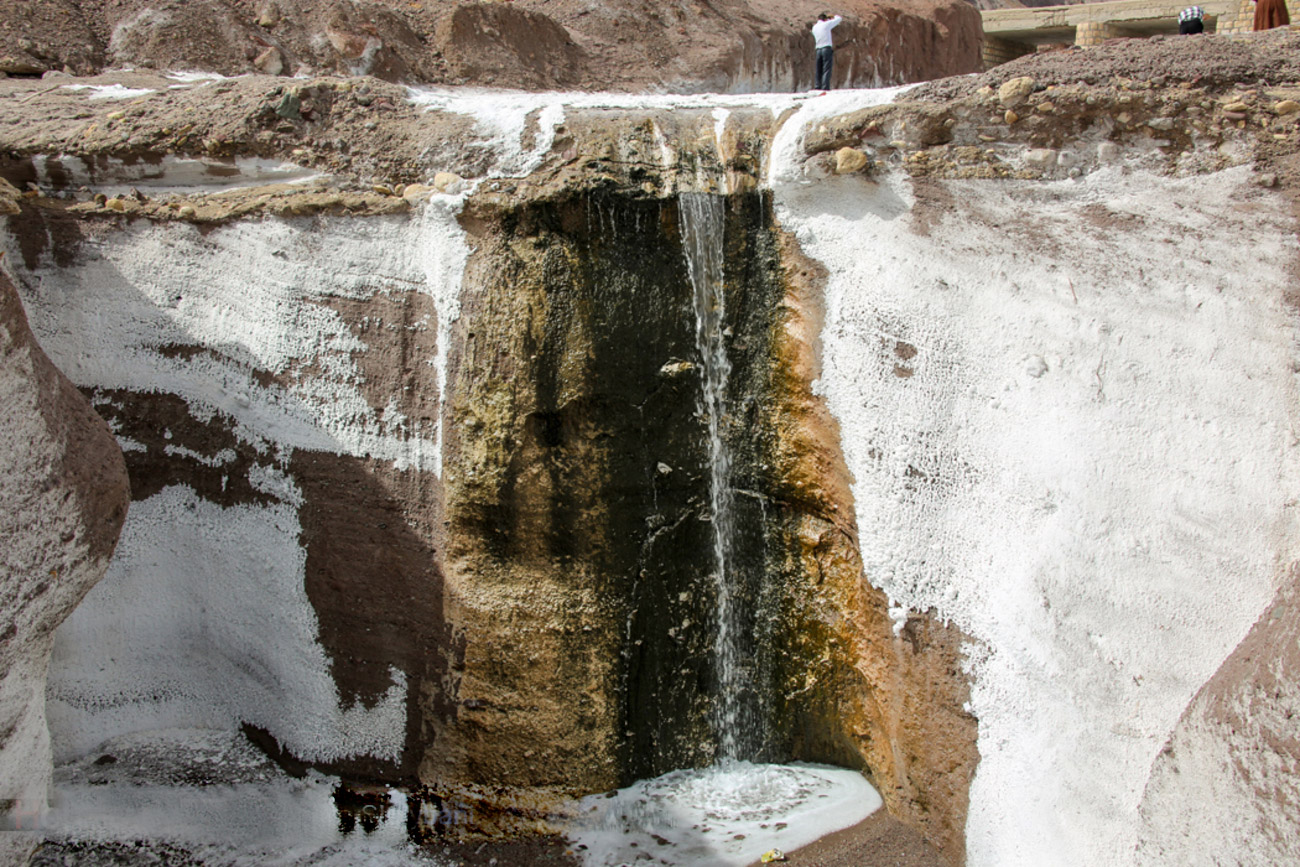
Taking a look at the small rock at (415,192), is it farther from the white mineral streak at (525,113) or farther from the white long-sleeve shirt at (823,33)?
the white long-sleeve shirt at (823,33)

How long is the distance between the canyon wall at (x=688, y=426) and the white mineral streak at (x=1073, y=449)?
12 mm

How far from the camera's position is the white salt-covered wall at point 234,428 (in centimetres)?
379

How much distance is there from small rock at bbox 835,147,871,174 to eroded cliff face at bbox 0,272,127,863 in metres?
2.90

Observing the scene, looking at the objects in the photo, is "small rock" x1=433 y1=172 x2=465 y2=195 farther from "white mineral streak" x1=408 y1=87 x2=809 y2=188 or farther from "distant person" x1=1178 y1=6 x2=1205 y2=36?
"distant person" x1=1178 y1=6 x2=1205 y2=36

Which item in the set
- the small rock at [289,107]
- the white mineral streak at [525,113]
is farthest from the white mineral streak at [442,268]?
the small rock at [289,107]

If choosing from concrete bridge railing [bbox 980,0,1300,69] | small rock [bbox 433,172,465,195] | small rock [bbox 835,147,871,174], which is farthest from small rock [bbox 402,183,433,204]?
concrete bridge railing [bbox 980,0,1300,69]

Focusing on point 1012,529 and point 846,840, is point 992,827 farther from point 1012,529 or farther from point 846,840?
point 1012,529

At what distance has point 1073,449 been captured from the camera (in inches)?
132

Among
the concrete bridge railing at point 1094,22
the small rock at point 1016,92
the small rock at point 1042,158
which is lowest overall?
the small rock at point 1042,158

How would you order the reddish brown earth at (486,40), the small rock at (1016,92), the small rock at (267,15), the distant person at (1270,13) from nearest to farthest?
the small rock at (1016,92)
the distant person at (1270,13)
the reddish brown earth at (486,40)
the small rock at (267,15)

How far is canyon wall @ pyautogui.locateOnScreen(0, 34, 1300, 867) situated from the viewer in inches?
129

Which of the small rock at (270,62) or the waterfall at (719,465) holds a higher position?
the small rock at (270,62)

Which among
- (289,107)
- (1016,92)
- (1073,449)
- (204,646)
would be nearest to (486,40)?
(289,107)

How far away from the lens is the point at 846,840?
3.59m
